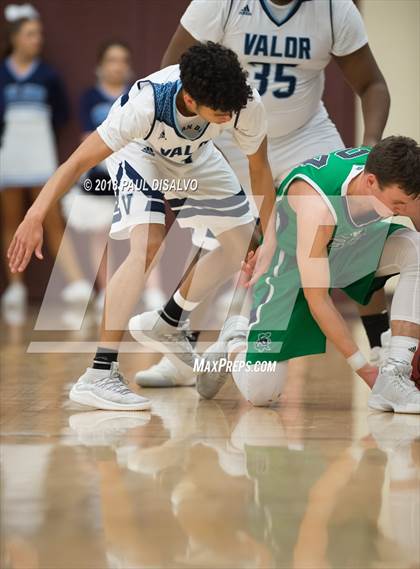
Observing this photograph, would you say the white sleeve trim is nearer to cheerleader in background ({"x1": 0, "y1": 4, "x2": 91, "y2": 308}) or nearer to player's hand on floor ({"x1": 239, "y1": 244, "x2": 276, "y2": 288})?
player's hand on floor ({"x1": 239, "y1": 244, "x2": 276, "y2": 288})

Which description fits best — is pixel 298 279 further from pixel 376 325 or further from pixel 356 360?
pixel 376 325

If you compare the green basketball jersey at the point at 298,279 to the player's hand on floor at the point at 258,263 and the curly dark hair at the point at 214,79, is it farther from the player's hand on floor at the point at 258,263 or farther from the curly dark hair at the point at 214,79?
the curly dark hair at the point at 214,79

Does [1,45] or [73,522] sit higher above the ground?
[1,45]

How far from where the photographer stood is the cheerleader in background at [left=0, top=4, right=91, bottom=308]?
21.5 feet

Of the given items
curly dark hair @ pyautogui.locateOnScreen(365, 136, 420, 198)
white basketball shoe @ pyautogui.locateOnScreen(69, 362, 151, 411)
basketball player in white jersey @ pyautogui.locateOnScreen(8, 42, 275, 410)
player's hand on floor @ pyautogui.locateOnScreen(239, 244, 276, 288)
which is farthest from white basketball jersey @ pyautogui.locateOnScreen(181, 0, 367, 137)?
white basketball shoe @ pyautogui.locateOnScreen(69, 362, 151, 411)

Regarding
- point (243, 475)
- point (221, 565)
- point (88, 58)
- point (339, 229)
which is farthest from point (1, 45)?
point (221, 565)

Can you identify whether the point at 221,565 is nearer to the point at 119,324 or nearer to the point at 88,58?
the point at 119,324

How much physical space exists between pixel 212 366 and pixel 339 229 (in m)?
0.60

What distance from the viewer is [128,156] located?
314cm

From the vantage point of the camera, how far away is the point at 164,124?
2.94m

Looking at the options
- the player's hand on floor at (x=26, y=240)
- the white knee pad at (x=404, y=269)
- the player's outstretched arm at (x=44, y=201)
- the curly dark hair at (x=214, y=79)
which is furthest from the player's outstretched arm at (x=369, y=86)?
the player's hand on floor at (x=26, y=240)

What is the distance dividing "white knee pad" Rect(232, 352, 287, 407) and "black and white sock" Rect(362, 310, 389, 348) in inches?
23.2

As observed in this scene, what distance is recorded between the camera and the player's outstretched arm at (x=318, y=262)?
289cm

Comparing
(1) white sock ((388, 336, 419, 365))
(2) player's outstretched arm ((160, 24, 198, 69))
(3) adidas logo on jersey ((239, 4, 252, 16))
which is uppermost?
(3) adidas logo on jersey ((239, 4, 252, 16))
